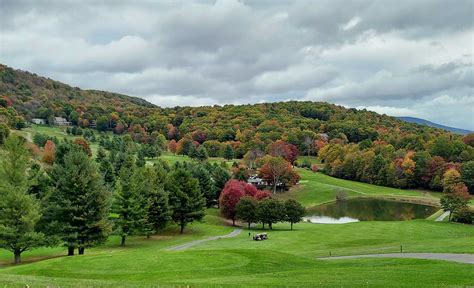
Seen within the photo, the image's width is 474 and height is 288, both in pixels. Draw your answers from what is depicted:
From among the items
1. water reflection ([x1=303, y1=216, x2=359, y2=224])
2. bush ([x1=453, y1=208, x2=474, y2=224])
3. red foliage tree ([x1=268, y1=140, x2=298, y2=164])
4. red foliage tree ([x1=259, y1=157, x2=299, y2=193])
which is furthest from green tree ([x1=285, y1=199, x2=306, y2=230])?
red foliage tree ([x1=268, y1=140, x2=298, y2=164])

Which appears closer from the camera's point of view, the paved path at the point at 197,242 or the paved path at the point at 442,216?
the paved path at the point at 197,242

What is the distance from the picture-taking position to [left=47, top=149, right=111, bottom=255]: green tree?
141 ft

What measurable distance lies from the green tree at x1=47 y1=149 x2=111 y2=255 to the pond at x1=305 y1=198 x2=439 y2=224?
5153cm

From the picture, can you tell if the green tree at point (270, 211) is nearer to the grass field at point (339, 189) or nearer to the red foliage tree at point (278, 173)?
the grass field at point (339, 189)

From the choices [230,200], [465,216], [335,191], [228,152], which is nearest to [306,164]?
[228,152]

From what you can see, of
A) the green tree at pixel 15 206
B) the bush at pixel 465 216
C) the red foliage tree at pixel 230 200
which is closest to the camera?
the green tree at pixel 15 206

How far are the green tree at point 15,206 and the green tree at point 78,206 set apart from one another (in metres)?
2.74

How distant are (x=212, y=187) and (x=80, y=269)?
5554 cm

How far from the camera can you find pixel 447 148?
146 metres

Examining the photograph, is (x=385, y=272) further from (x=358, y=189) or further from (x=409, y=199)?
(x=358, y=189)

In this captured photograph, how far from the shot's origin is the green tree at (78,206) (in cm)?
4284

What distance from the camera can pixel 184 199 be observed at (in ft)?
213

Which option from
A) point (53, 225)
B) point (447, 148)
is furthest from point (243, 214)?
point (447, 148)

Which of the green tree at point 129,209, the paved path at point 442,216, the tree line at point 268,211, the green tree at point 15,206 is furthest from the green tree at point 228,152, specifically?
the green tree at point 15,206
